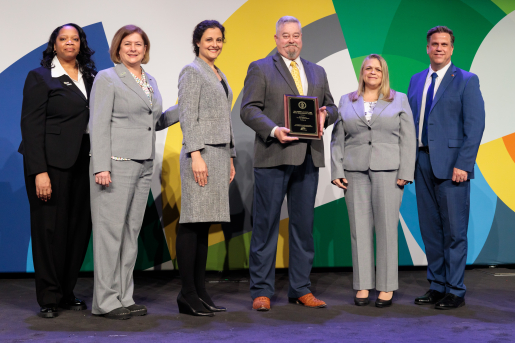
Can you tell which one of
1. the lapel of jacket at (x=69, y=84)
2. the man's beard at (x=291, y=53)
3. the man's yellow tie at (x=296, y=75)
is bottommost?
the lapel of jacket at (x=69, y=84)

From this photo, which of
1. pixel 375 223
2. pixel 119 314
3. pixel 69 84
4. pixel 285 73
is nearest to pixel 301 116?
pixel 285 73

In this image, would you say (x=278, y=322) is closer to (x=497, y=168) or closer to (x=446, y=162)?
(x=446, y=162)

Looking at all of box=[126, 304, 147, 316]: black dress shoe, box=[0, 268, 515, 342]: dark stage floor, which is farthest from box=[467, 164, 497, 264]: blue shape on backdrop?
box=[126, 304, 147, 316]: black dress shoe

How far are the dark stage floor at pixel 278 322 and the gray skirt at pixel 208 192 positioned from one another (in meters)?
0.59

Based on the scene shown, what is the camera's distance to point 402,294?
3.32m

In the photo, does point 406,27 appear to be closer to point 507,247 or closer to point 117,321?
point 507,247

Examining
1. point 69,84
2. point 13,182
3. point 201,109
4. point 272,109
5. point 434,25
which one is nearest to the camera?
point 201,109

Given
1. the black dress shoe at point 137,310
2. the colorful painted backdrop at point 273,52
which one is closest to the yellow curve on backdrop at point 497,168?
the colorful painted backdrop at point 273,52

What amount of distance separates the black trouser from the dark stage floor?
0.60 ft

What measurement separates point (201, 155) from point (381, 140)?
1173 millimetres

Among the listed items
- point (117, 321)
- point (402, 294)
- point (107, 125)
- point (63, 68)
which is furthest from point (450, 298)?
point (63, 68)

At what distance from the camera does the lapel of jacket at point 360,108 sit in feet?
9.82

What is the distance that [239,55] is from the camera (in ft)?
13.6

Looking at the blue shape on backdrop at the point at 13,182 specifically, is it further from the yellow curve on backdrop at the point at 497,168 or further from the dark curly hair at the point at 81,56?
the yellow curve on backdrop at the point at 497,168
